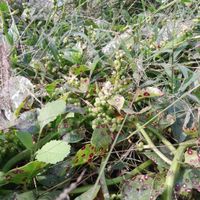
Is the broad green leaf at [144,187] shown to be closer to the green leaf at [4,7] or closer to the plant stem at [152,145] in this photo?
the plant stem at [152,145]

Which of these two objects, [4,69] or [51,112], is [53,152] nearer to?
[51,112]

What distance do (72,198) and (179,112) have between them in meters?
0.30

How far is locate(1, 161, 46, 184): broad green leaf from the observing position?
794mm

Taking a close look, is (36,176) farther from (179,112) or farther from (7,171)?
(179,112)

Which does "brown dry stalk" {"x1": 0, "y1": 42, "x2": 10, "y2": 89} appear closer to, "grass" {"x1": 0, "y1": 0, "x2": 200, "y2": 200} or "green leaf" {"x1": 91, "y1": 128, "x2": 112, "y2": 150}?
"grass" {"x1": 0, "y1": 0, "x2": 200, "y2": 200}

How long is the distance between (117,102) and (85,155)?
5.1 inches

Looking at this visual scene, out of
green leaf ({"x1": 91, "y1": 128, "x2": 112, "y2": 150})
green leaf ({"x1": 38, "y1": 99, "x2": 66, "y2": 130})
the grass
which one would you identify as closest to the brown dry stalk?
the grass

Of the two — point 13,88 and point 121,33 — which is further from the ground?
point 13,88

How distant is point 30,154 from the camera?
881 mm

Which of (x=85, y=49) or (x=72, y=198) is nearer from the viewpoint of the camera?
(x=72, y=198)

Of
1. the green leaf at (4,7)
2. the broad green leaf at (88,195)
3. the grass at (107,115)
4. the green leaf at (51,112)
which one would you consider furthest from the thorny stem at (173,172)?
the green leaf at (4,7)

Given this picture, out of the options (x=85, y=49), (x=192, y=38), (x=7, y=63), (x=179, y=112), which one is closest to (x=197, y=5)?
(x=192, y=38)

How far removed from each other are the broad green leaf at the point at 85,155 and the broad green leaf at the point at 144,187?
8 centimetres

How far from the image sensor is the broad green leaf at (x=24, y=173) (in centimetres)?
79
